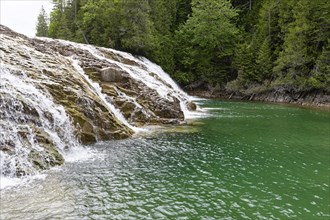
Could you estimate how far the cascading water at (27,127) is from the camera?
1337 centimetres

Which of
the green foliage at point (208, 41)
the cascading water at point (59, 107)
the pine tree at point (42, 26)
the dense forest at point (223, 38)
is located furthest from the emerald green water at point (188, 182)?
the pine tree at point (42, 26)

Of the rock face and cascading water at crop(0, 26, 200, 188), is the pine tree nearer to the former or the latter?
the rock face

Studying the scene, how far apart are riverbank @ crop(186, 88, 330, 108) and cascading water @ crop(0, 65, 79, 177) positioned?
37793mm

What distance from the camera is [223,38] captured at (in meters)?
58.8

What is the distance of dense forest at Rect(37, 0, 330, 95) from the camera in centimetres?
4453

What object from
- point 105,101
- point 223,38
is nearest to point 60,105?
point 105,101

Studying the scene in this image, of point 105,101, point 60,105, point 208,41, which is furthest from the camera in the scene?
point 208,41

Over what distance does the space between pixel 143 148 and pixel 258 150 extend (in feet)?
23.1

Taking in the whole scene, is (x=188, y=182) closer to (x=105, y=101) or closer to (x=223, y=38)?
(x=105, y=101)

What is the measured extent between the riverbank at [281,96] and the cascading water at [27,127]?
1488 inches

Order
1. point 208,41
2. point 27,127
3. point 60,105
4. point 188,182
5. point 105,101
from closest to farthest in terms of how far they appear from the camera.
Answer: point 188,182 → point 27,127 → point 60,105 → point 105,101 → point 208,41

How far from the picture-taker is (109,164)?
14.7 meters

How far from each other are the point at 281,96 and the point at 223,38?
55.2 feet

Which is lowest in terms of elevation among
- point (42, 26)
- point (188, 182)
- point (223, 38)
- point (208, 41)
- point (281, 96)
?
point (188, 182)
